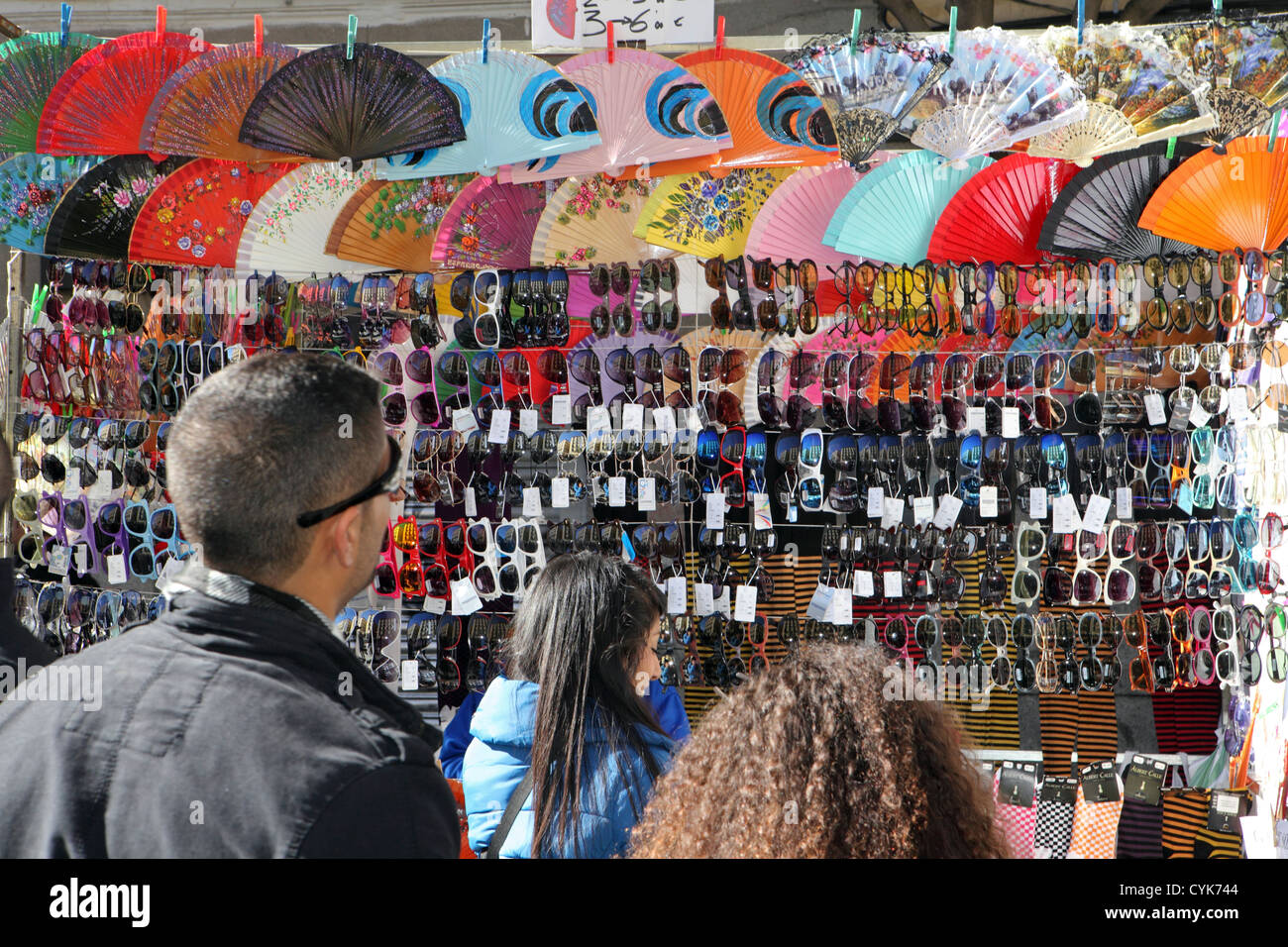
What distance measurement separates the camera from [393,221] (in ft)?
15.0

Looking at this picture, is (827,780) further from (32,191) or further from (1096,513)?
(32,191)

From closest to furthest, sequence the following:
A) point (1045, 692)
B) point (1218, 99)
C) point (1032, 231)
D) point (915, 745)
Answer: point (915, 745), point (1218, 99), point (1032, 231), point (1045, 692)

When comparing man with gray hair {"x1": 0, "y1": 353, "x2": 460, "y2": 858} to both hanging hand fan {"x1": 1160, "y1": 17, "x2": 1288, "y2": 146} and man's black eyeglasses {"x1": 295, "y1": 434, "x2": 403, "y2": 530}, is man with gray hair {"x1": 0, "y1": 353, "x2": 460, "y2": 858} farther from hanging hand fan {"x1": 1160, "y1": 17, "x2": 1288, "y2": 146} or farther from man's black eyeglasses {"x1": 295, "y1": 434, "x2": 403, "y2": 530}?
hanging hand fan {"x1": 1160, "y1": 17, "x2": 1288, "y2": 146}

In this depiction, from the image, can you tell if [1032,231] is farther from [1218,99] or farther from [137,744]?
[137,744]

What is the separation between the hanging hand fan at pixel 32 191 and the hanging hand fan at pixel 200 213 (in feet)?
1.22

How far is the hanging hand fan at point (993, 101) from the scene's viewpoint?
12.4ft

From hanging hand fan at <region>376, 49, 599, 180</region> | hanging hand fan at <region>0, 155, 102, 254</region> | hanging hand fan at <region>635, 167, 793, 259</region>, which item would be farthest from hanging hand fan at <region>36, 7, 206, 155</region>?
hanging hand fan at <region>635, 167, 793, 259</region>

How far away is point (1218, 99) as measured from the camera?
3721 millimetres

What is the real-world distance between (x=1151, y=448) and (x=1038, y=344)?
1.85 ft

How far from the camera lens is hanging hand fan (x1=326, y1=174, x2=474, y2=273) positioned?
4559 millimetres

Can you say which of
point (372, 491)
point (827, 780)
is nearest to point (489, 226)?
point (372, 491)

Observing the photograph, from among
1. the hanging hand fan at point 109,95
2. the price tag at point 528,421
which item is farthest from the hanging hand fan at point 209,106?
the price tag at point 528,421

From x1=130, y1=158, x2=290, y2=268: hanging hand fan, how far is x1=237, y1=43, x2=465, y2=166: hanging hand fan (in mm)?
600
